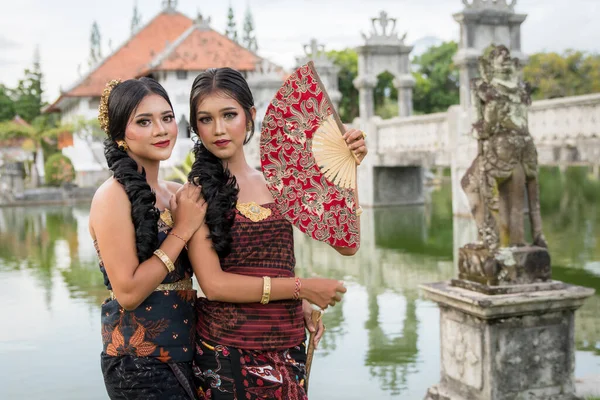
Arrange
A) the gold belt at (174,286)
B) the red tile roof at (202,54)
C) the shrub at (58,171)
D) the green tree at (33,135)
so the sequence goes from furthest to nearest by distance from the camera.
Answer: the green tree at (33,135) → the red tile roof at (202,54) → the shrub at (58,171) → the gold belt at (174,286)

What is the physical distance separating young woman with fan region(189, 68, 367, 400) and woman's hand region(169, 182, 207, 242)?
0.02 meters

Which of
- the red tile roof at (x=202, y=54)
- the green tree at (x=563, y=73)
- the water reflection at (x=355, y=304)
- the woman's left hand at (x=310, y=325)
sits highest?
the red tile roof at (x=202, y=54)

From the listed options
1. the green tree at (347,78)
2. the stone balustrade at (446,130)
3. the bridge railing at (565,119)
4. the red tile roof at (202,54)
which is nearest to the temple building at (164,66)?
the red tile roof at (202,54)

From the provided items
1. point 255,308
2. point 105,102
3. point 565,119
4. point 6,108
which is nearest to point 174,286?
point 255,308

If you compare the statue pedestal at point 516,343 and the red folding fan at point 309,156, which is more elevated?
the red folding fan at point 309,156

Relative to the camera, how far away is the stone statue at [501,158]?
419 cm

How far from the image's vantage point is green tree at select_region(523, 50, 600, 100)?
3212 cm

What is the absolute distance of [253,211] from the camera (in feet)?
7.54

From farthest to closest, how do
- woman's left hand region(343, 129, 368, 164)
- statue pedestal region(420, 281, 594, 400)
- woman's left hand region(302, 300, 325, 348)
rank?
1. statue pedestal region(420, 281, 594, 400)
2. woman's left hand region(302, 300, 325, 348)
3. woman's left hand region(343, 129, 368, 164)

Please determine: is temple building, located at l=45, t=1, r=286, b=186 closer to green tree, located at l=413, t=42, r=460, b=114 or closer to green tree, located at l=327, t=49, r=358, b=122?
green tree, located at l=327, t=49, r=358, b=122

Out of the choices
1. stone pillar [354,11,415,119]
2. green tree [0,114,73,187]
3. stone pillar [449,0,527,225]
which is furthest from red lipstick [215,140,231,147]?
green tree [0,114,73,187]

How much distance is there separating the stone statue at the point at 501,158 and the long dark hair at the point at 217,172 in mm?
2232

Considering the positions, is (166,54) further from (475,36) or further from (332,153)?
(332,153)

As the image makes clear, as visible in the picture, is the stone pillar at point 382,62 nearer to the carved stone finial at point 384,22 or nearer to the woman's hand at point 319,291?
the carved stone finial at point 384,22
